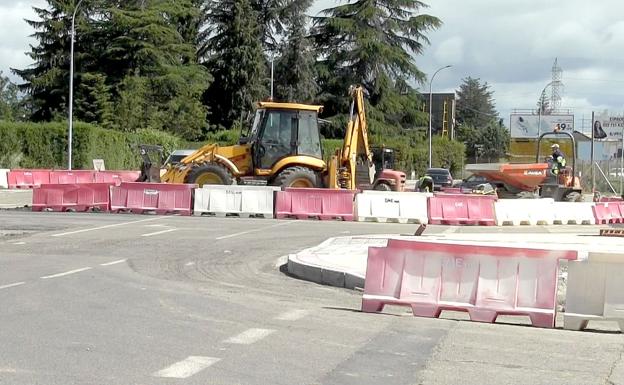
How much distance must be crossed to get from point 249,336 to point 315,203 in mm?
16181

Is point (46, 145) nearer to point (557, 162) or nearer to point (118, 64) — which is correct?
point (118, 64)

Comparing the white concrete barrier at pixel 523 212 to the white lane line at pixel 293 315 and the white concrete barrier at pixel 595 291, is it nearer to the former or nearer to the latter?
the white concrete barrier at pixel 595 291

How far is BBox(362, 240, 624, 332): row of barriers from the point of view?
31.1 feet

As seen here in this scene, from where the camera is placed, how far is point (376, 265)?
10.4 meters

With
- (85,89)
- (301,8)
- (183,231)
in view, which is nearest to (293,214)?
(183,231)

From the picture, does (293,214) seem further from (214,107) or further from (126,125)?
(214,107)

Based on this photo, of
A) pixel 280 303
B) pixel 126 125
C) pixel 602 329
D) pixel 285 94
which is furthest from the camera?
pixel 285 94

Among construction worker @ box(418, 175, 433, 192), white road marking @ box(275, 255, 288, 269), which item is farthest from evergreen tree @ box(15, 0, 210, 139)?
white road marking @ box(275, 255, 288, 269)

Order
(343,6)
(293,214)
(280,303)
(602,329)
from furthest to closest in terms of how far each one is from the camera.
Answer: (343,6), (293,214), (280,303), (602,329)

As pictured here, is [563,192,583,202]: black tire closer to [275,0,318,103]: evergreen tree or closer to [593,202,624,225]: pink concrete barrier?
[593,202,624,225]: pink concrete barrier

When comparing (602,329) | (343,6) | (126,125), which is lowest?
(602,329)

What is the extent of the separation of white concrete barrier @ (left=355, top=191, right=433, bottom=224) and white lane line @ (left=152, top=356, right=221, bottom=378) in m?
17.4

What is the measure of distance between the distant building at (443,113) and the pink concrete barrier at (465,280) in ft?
286

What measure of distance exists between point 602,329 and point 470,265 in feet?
5.52
